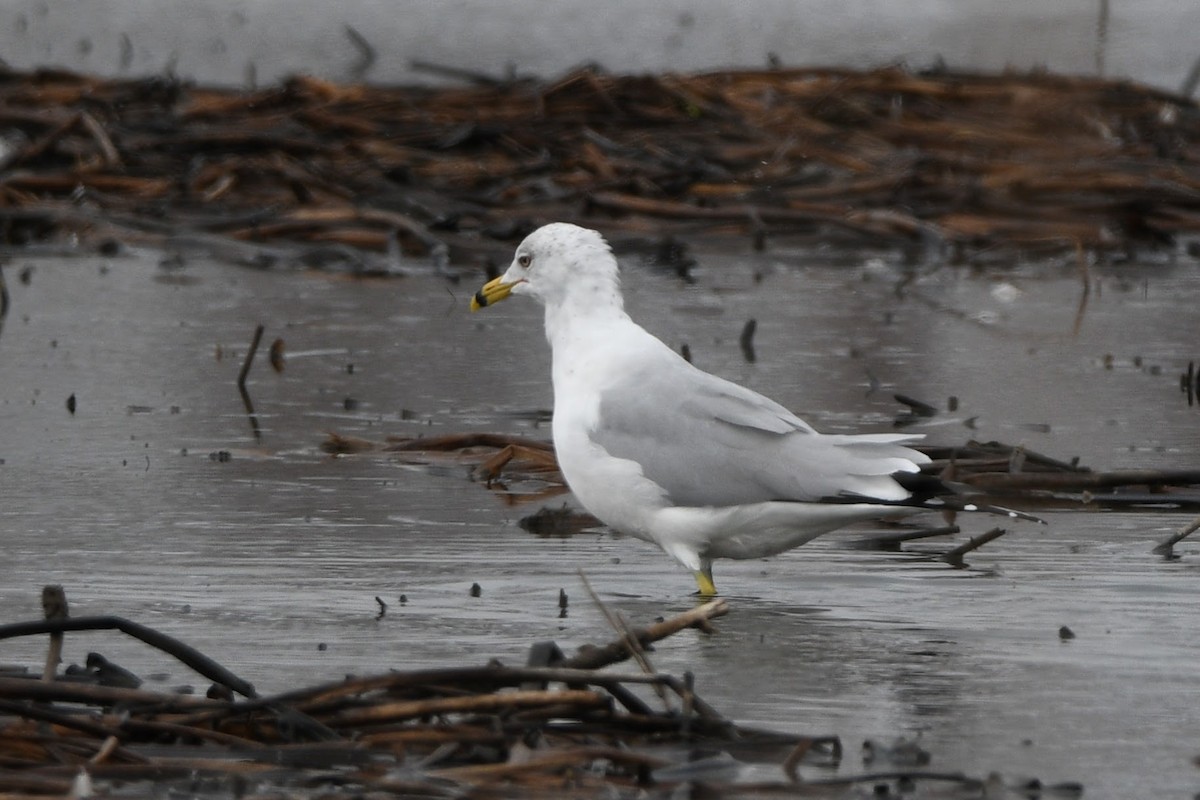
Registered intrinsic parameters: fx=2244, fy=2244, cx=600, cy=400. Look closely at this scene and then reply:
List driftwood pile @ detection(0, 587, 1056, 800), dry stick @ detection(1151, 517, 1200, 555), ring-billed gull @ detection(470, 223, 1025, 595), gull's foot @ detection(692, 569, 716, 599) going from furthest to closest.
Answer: dry stick @ detection(1151, 517, 1200, 555)
gull's foot @ detection(692, 569, 716, 599)
ring-billed gull @ detection(470, 223, 1025, 595)
driftwood pile @ detection(0, 587, 1056, 800)

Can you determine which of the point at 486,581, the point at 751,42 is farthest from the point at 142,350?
the point at 751,42

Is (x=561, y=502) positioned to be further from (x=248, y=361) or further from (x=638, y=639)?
(x=638, y=639)

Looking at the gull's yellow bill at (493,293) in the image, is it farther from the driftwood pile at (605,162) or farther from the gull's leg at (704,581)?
the driftwood pile at (605,162)

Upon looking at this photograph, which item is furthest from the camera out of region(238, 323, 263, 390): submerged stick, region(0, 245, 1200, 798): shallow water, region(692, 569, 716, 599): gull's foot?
region(238, 323, 263, 390): submerged stick

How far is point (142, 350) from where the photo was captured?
1003 cm

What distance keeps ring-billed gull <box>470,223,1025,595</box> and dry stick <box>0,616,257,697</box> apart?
1806mm

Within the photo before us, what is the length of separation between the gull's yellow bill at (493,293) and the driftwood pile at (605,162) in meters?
5.50

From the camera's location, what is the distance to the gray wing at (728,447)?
582cm

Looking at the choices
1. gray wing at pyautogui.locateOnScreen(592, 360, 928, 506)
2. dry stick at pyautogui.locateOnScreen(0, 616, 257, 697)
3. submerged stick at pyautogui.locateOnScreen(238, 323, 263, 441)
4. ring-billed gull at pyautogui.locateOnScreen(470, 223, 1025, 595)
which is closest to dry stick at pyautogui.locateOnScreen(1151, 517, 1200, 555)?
ring-billed gull at pyautogui.locateOnScreen(470, 223, 1025, 595)

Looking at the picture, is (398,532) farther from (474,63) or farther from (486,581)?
(474,63)

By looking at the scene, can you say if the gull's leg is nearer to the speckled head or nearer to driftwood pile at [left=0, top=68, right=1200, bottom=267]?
the speckled head

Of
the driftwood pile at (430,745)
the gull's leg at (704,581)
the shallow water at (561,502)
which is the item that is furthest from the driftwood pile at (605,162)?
the driftwood pile at (430,745)

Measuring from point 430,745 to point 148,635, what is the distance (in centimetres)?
67

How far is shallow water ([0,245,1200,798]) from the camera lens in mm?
4945
